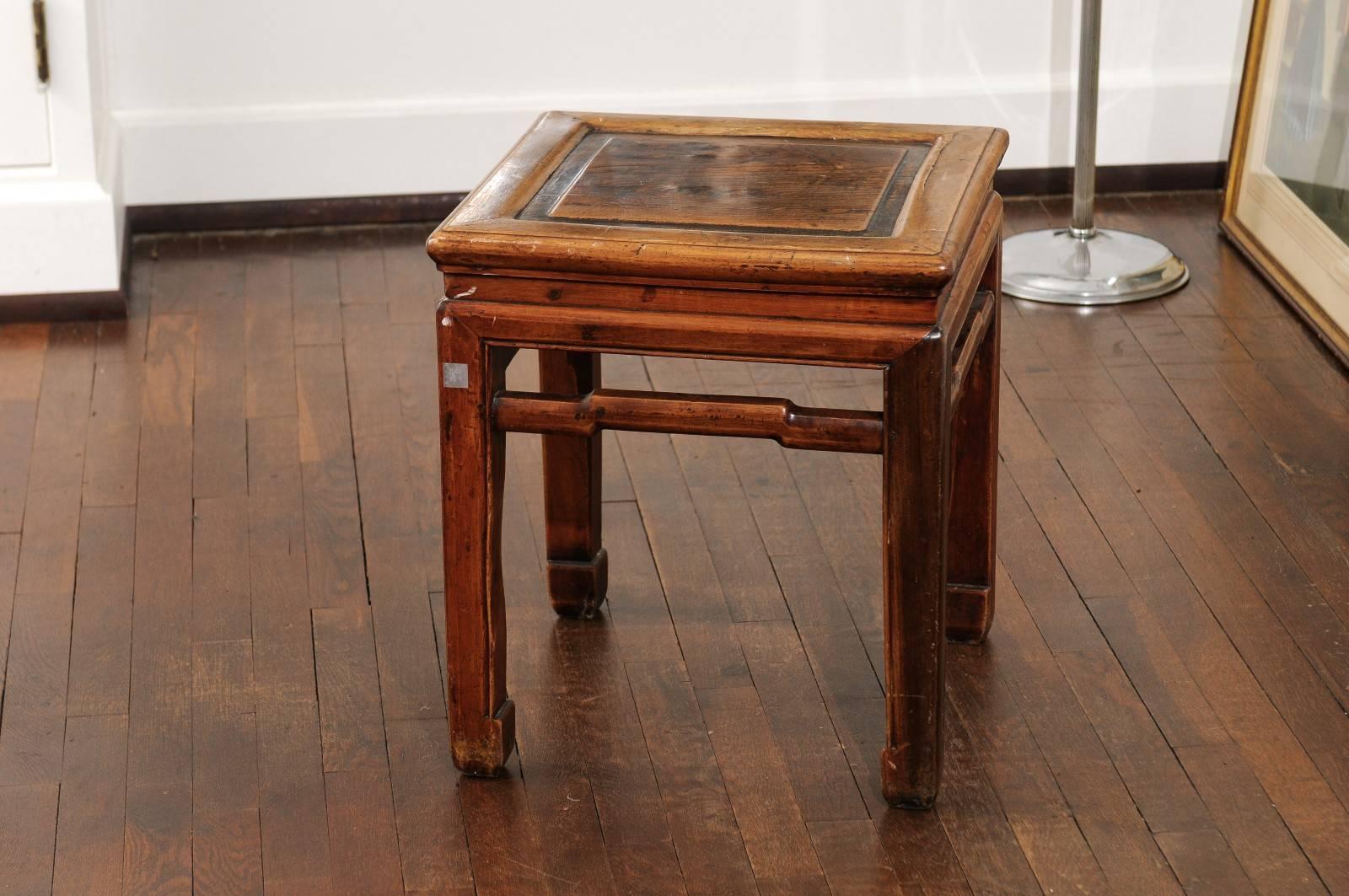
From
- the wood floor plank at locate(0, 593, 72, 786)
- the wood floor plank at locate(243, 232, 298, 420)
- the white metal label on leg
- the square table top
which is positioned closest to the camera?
the square table top

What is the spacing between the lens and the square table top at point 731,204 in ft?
4.84

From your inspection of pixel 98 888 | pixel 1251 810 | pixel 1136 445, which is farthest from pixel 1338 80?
pixel 98 888

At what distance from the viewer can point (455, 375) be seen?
158 centimetres

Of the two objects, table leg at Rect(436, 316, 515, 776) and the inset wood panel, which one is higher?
the inset wood panel

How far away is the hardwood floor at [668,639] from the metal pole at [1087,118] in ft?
0.96

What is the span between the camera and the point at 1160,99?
3307 mm

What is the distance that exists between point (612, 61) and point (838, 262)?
1897mm

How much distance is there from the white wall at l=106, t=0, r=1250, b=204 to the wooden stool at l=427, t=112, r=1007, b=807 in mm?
1487

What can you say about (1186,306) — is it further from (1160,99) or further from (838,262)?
(838,262)

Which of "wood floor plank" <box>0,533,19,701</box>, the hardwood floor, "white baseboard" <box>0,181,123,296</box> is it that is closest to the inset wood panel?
the hardwood floor

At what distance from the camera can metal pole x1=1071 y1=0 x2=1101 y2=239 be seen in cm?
288

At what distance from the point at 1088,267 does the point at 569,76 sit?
101 centimetres

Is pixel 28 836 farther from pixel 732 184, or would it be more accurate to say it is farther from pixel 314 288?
pixel 314 288

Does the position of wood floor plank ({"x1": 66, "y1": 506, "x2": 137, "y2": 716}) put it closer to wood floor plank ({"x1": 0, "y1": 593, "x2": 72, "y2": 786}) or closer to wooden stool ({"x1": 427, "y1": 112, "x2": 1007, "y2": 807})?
wood floor plank ({"x1": 0, "y1": 593, "x2": 72, "y2": 786})
